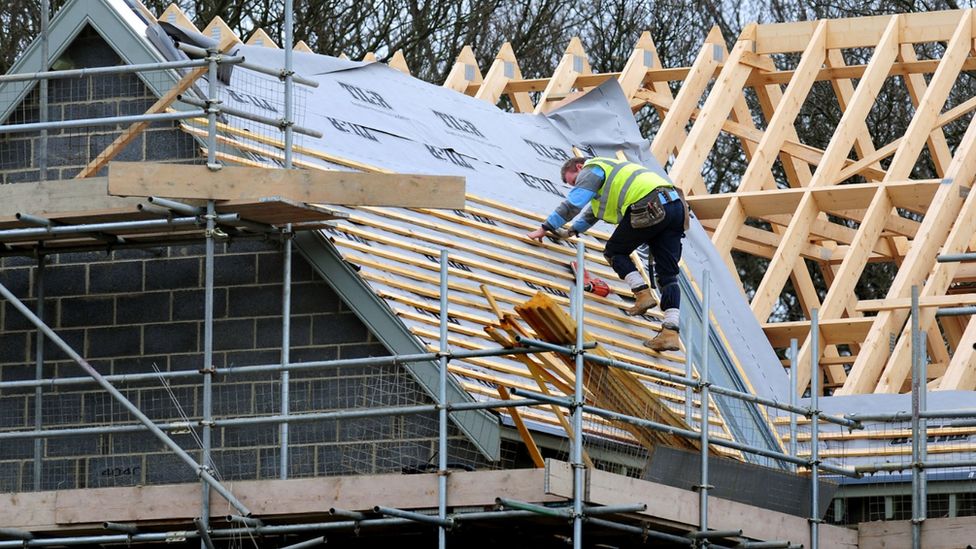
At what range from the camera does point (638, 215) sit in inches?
619

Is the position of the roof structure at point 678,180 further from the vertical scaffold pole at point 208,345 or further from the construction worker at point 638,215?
the vertical scaffold pole at point 208,345

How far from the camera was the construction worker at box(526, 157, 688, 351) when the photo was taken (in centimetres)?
1572

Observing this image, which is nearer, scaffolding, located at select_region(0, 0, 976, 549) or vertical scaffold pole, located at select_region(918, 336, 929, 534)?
scaffolding, located at select_region(0, 0, 976, 549)

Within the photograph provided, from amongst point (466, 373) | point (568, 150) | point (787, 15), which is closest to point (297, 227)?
point (466, 373)

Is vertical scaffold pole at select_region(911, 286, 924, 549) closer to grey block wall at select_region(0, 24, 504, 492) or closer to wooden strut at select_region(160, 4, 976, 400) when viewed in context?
wooden strut at select_region(160, 4, 976, 400)

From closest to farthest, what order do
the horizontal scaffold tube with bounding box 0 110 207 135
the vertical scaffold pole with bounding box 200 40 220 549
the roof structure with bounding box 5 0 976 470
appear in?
the vertical scaffold pole with bounding box 200 40 220 549 < the horizontal scaffold tube with bounding box 0 110 207 135 < the roof structure with bounding box 5 0 976 470

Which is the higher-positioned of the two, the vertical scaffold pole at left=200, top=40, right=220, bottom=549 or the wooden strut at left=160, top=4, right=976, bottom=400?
the wooden strut at left=160, top=4, right=976, bottom=400

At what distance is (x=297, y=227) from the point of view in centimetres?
1434

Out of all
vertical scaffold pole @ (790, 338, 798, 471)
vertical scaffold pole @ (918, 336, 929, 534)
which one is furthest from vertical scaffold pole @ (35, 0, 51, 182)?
vertical scaffold pole @ (918, 336, 929, 534)

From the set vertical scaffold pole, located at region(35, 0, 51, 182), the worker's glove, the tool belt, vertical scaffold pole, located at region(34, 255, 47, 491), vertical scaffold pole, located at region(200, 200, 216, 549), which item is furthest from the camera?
the worker's glove

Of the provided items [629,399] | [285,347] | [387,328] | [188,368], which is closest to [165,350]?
[188,368]

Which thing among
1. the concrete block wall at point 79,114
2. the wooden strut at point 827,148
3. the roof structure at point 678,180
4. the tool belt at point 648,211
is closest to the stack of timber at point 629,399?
the roof structure at point 678,180

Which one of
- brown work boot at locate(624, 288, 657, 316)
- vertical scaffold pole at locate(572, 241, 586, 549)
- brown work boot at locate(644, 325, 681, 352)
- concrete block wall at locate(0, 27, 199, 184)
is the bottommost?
vertical scaffold pole at locate(572, 241, 586, 549)

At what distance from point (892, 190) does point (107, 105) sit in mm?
6741
